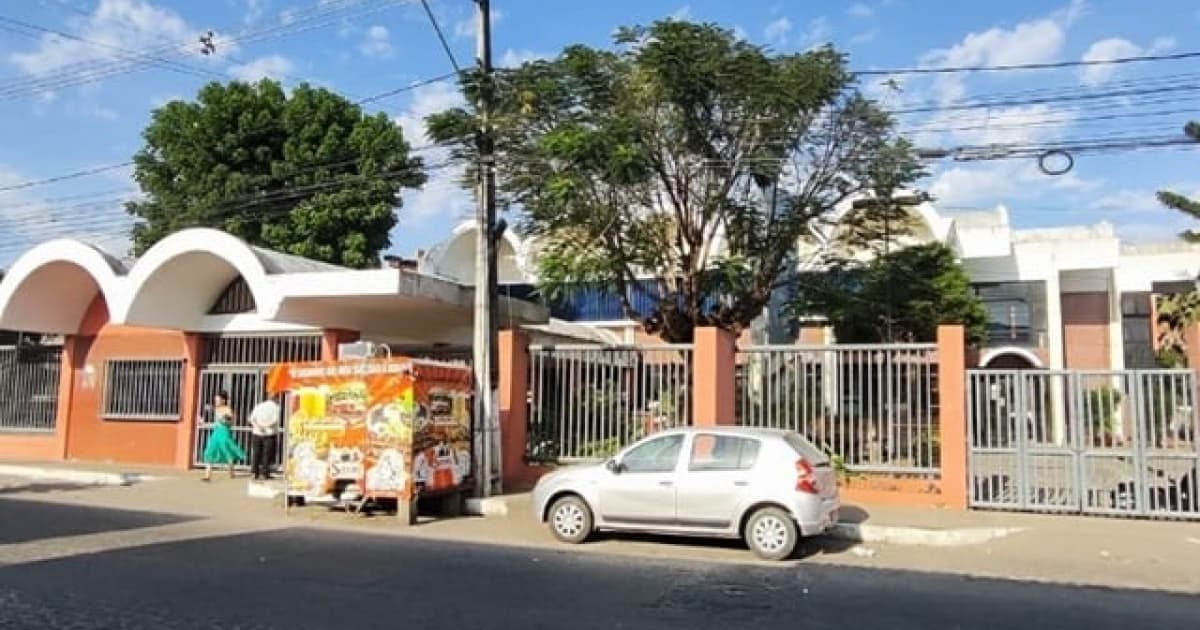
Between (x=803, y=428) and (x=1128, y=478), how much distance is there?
4.69 m

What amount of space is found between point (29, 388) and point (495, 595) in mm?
20736

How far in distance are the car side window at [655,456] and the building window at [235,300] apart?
478 inches

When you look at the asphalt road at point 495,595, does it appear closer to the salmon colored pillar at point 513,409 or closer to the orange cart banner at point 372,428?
the orange cart banner at point 372,428

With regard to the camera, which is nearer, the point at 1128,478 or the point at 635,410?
the point at 1128,478

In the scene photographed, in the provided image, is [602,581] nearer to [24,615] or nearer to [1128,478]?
[24,615]

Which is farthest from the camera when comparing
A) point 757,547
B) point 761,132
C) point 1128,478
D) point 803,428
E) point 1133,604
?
point 761,132

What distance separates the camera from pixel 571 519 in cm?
1214

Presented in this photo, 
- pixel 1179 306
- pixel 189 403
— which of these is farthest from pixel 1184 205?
pixel 189 403

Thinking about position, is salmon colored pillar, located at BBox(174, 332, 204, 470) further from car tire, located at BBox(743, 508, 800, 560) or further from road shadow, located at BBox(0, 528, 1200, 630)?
car tire, located at BBox(743, 508, 800, 560)

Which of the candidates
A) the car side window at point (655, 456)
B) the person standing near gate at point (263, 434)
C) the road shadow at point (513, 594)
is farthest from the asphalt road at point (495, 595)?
the person standing near gate at point (263, 434)

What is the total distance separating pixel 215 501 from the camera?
15906mm

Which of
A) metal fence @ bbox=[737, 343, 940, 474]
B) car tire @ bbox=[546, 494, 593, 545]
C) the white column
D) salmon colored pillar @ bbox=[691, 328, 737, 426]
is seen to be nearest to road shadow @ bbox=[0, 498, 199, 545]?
car tire @ bbox=[546, 494, 593, 545]

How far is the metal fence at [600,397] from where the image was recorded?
16.5 meters

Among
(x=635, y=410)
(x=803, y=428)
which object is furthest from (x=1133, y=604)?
(x=635, y=410)
